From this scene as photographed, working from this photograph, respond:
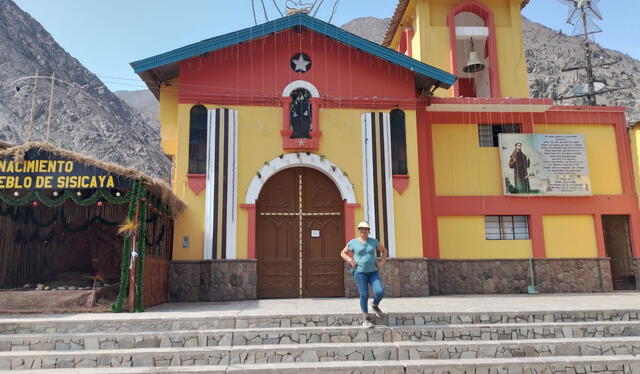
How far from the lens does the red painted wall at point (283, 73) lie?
42.1 ft

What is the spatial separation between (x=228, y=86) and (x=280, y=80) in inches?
52.0

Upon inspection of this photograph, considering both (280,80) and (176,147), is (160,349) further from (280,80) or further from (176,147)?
(280,80)

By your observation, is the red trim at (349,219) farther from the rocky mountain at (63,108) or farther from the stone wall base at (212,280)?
the rocky mountain at (63,108)

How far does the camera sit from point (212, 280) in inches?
466

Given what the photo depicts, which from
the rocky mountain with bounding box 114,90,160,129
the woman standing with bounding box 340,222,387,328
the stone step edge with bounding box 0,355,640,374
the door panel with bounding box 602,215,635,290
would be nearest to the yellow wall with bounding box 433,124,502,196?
the door panel with bounding box 602,215,635,290

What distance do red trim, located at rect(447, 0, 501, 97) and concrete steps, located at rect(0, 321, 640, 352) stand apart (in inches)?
354

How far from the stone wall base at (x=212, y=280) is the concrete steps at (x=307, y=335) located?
154 inches

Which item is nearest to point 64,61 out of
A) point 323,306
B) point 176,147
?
point 176,147

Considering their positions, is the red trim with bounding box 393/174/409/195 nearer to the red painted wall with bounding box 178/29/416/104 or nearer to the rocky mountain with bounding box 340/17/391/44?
the red painted wall with bounding box 178/29/416/104

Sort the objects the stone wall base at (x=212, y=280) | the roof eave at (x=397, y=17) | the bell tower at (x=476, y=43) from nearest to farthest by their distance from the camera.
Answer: the stone wall base at (x=212, y=280) < the bell tower at (x=476, y=43) < the roof eave at (x=397, y=17)

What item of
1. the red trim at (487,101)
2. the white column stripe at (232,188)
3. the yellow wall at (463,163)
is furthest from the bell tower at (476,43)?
the white column stripe at (232,188)

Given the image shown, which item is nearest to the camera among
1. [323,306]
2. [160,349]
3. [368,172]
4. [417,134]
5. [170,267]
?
[160,349]

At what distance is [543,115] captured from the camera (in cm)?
1495

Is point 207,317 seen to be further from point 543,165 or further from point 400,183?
point 543,165
